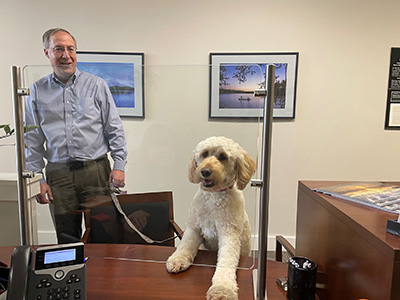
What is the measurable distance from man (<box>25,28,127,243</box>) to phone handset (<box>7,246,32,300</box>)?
0.20 meters

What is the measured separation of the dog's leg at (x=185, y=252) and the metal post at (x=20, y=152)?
420 millimetres

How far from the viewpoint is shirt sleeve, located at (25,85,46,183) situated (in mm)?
815

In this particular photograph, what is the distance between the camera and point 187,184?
0.82m

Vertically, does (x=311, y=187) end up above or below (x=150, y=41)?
below

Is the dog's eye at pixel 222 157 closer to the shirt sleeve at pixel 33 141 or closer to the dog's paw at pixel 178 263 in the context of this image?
the dog's paw at pixel 178 263

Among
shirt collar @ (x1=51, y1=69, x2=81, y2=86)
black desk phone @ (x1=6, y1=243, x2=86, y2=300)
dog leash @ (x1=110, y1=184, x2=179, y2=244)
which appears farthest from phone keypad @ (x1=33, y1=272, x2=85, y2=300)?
shirt collar @ (x1=51, y1=69, x2=81, y2=86)

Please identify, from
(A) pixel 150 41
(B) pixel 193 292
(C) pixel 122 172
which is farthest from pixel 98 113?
(A) pixel 150 41

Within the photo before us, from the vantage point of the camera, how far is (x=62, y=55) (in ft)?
2.70

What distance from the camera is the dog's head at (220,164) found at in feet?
2.48

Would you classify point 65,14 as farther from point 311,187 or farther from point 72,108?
point 311,187

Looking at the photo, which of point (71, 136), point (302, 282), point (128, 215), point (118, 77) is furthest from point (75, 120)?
point (302, 282)

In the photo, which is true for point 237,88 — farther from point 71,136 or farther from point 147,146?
point 71,136

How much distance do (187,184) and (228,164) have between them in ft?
0.44

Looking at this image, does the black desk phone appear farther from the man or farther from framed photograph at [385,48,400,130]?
framed photograph at [385,48,400,130]
